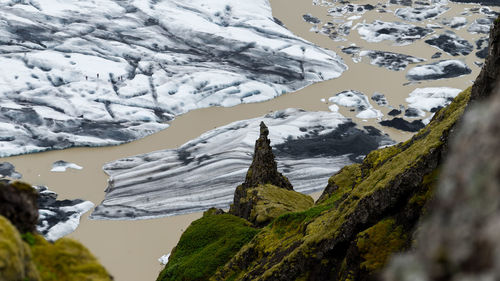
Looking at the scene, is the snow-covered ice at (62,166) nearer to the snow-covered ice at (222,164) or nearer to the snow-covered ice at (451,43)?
the snow-covered ice at (222,164)

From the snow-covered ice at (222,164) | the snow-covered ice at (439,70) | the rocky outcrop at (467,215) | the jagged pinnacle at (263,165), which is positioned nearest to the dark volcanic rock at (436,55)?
the snow-covered ice at (439,70)

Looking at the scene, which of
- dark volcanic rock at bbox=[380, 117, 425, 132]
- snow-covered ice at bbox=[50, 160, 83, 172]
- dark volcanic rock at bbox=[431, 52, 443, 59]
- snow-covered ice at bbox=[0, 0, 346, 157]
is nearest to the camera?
snow-covered ice at bbox=[50, 160, 83, 172]

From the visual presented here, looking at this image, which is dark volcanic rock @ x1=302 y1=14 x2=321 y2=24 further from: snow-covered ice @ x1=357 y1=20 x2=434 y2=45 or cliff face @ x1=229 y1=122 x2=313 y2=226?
cliff face @ x1=229 y1=122 x2=313 y2=226

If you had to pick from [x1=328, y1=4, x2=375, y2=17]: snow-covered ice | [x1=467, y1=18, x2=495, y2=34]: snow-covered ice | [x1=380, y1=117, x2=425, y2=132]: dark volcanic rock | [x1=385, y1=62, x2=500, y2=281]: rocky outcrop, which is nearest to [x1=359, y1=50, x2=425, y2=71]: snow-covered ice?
[x1=467, y1=18, x2=495, y2=34]: snow-covered ice

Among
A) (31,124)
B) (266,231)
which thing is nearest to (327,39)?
(31,124)

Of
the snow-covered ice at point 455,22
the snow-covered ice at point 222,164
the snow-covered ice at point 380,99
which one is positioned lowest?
the snow-covered ice at point 222,164

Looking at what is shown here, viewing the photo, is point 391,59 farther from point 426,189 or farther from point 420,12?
point 426,189

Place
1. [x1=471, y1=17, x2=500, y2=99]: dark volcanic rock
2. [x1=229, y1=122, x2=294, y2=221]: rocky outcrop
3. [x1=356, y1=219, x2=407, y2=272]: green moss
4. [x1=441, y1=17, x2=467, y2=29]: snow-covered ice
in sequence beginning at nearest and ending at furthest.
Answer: [x1=471, y1=17, x2=500, y2=99]: dark volcanic rock → [x1=356, y1=219, x2=407, y2=272]: green moss → [x1=229, y1=122, x2=294, y2=221]: rocky outcrop → [x1=441, y1=17, x2=467, y2=29]: snow-covered ice
